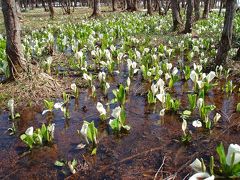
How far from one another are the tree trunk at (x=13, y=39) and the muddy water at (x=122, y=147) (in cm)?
103

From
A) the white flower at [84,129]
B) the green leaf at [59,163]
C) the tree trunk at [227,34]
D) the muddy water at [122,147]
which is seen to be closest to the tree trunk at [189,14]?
the tree trunk at [227,34]

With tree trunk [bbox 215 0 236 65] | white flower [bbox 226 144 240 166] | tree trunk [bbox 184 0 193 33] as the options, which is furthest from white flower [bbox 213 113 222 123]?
tree trunk [bbox 184 0 193 33]

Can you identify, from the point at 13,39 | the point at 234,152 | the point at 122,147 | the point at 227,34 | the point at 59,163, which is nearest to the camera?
the point at 234,152

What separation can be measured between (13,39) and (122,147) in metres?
2.90

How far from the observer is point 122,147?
367 cm

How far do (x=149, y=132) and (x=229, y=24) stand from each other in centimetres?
323

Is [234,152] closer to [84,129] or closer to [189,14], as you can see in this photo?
[84,129]

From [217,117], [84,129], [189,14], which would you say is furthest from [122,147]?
[189,14]

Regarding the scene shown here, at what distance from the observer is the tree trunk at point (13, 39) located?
5219 millimetres

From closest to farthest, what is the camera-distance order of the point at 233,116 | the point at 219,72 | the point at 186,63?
1. the point at 233,116
2. the point at 219,72
3. the point at 186,63

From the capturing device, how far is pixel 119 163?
3357 millimetres

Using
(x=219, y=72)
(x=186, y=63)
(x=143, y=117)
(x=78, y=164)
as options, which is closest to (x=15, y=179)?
(x=78, y=164)

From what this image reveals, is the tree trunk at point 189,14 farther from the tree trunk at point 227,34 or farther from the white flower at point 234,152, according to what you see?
the white flower at point 234,152

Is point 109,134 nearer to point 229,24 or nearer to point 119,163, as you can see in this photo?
point 119,163
